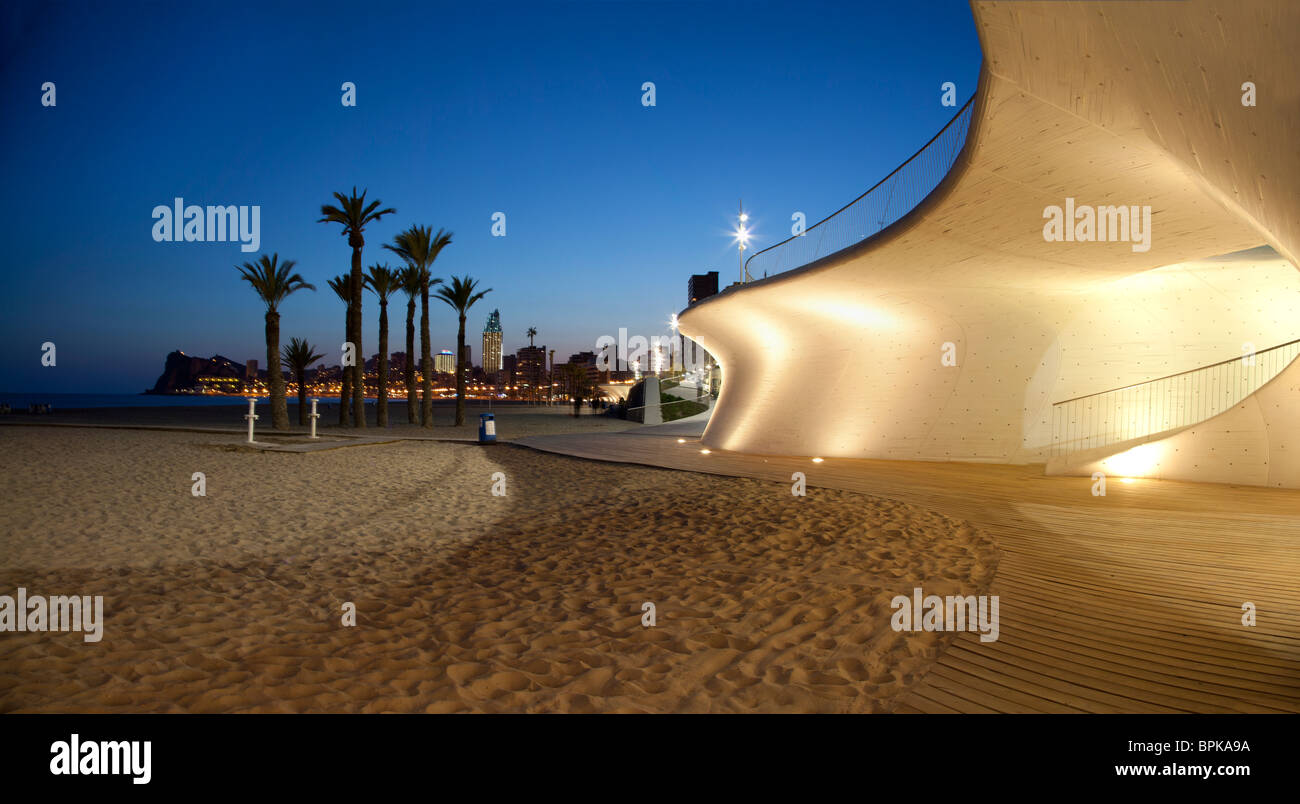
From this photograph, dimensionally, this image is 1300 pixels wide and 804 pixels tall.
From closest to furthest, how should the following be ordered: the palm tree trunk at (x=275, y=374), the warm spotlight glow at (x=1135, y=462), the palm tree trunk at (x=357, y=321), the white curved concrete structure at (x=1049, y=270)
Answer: the white curved concrete structure at (x=1049, y=270) < the warm spotlight glow at (x=1135, y=462) < the palm tree trunk at (x=275, y=374) < the palm tree trunk at (x=357, y=321)

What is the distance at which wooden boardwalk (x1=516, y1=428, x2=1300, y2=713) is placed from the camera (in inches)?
136

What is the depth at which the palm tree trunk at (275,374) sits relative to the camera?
27500 millimetres

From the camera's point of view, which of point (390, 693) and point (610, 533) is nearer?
point (390, 693)

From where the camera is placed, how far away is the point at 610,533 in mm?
7848

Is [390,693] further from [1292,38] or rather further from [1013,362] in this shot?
[1013,362]

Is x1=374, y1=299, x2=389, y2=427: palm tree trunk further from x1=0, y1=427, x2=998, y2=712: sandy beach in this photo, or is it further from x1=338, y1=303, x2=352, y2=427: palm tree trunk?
x1=0, y1=427, x2=998, y2=712: sandy beach

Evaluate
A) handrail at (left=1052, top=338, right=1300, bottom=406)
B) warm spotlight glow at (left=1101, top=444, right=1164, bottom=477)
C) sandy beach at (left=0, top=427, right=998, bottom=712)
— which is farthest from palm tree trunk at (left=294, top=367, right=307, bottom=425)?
warm spotlight glow at (left=1101, top=444, right=1164, bottom=477)

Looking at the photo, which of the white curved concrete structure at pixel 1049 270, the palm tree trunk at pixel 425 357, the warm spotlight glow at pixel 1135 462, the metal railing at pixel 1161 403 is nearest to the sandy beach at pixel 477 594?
the white curved concrete structure at pixel 1049 270

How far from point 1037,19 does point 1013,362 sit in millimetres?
10696

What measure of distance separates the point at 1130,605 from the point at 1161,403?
10805 millimetres

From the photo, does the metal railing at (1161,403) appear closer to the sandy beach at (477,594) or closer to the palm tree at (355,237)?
the sandy beach at (477,594)

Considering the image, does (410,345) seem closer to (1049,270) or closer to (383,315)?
(383,315)

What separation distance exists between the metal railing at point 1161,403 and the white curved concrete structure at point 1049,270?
0.79 feet
